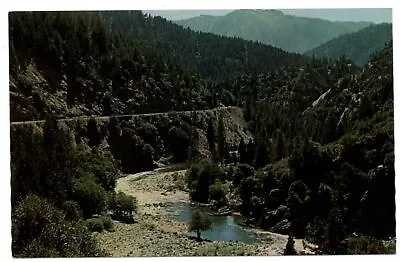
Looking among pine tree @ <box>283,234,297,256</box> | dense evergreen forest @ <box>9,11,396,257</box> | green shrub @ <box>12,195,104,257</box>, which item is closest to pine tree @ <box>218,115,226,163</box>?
dense evergreen forest @ <box>9,11,396,257</box>

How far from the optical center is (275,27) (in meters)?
7.02

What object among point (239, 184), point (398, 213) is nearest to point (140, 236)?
point (239, 184)

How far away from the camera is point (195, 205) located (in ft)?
21.9

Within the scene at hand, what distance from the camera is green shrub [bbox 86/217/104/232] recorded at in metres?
6.55

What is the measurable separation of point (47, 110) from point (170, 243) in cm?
189

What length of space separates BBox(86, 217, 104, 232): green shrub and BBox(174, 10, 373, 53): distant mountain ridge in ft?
7.31

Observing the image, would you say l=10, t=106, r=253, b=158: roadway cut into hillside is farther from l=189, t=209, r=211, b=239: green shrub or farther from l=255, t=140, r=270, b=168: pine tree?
l=189, t=209, r=211, b=239: green shrub

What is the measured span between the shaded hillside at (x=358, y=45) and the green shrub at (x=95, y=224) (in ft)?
9.96

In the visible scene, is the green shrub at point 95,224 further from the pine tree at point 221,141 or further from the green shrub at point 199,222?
the pine tree at point 221,141

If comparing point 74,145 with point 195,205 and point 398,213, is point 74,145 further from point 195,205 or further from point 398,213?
point 398,213

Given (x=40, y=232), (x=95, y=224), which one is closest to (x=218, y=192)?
(x=95, y=224)

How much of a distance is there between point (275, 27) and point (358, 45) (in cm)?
96

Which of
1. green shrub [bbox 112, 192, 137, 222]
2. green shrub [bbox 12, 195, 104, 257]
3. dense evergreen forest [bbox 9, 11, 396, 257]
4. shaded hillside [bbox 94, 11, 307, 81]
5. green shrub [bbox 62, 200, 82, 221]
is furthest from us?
shaded hillside [bbox 94, 11, 307, 81]

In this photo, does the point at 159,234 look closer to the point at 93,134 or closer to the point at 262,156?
the point at 93,134
